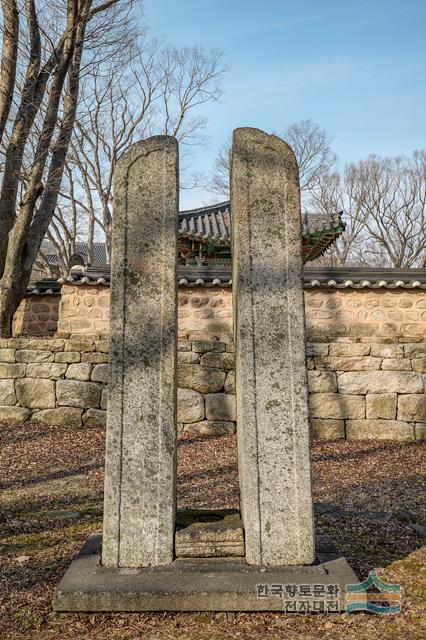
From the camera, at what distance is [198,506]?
4.20m

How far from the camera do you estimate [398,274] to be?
981cm

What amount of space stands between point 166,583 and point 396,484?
3211 mm

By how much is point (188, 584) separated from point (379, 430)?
4.89 meters

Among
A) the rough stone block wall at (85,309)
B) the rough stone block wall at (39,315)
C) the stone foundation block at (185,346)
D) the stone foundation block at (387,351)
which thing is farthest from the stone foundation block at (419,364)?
the rough stone block wall at (39,315)

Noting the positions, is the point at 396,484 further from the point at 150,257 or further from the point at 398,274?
the point at 398,274

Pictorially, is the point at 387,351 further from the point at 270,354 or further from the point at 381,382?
the point at 270,354

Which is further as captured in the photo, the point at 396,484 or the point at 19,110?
the point at 19,110

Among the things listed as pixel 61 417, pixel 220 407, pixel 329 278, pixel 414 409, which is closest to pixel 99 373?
pixel 61 417

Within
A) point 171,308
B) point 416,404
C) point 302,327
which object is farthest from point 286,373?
point 416,404

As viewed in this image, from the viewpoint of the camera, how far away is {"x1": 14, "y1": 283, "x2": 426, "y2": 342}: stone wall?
31.6 ft

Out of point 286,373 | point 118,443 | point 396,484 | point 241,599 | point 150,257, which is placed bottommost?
point 396,484

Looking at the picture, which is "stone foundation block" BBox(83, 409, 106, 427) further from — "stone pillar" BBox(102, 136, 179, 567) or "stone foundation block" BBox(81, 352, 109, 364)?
"stone pillar" BBox(102, 136, 179, 567)

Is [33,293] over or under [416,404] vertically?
over

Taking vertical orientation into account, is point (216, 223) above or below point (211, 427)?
above
